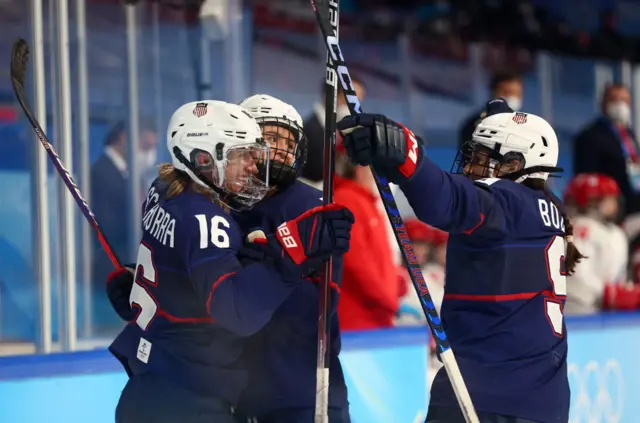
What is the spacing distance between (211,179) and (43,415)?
43.6 inches

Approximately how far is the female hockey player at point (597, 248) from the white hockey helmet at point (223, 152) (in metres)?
2.97

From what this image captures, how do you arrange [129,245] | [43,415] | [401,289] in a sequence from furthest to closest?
[401,289]
[129,245]
[43,415]

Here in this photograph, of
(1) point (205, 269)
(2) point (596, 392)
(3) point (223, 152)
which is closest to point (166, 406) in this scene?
(1) point (205, 269)

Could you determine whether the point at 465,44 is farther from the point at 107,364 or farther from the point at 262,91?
the point at 107,364

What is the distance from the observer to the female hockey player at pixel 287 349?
2.94 m

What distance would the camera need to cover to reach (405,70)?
297 inches

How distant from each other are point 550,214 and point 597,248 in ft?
9.19

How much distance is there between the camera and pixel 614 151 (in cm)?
649

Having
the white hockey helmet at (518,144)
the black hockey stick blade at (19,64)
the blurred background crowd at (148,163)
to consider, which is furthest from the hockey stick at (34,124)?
the white hockey helmet at (518,144)

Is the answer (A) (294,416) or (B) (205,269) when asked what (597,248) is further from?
(B) (205,269)

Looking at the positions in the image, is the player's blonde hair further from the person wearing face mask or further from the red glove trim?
the person wearing face mask

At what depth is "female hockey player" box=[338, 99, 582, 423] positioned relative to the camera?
2842 millimetres

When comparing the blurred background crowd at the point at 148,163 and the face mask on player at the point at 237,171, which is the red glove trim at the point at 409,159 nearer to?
the face mask on player at the point at 237,171

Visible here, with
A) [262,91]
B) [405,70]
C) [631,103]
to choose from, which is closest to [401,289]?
[262,91]
